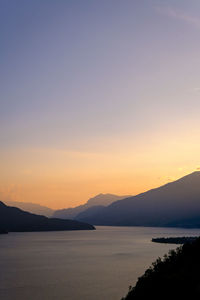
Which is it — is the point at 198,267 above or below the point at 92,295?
above

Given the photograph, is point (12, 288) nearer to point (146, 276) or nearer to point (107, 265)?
point (146, 276)

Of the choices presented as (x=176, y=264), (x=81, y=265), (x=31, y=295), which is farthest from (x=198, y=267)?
(x=81, y=265)

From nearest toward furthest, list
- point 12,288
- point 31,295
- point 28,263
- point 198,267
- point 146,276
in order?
point 198,267 → point 146,276 → point 31,295 → point 12,288 → point 28,263

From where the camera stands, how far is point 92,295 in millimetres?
67000

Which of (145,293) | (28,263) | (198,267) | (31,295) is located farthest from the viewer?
(28,263)

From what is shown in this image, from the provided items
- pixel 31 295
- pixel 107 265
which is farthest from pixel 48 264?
pixel 31 295

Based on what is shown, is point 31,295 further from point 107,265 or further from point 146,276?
point 107,265

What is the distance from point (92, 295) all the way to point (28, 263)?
178 feet

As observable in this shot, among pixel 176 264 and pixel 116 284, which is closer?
pixel 176 264

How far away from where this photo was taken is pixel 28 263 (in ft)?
381

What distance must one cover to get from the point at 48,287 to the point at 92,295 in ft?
39.0

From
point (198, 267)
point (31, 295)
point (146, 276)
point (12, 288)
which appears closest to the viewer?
point (198, 267)

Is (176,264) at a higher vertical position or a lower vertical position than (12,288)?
higher

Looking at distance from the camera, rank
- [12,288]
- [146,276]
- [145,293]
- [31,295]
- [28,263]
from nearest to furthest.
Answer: [145,293]
[146,276]
[31,295]
[12,288]
[28,263]
